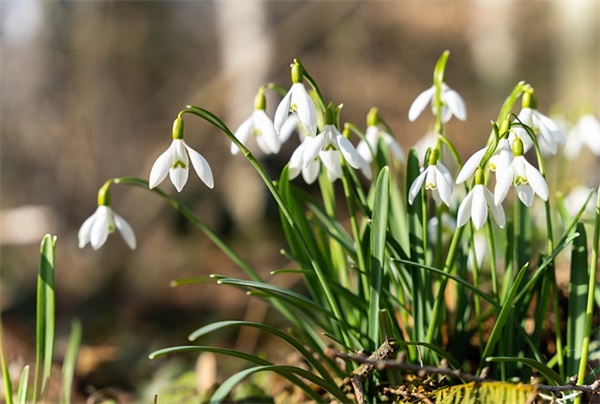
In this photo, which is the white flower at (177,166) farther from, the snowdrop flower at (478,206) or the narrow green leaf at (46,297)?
the snowdrop flower at (478,206)

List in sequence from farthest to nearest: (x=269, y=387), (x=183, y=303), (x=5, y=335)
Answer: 1. (x=183, y=303)
2. (x=5, y=335)
3. (x=269, y=387)

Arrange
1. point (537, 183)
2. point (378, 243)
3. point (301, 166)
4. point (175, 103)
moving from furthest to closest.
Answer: point (175, 103) → point (301, 166) → point (378, 243) → point (537, 183)

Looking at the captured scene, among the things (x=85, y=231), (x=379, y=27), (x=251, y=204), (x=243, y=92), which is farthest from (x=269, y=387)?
(x=379, y=27)

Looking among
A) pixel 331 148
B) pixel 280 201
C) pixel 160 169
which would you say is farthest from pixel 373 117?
pixel 160 169

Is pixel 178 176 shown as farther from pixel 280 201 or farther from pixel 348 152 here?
pixel 348 152

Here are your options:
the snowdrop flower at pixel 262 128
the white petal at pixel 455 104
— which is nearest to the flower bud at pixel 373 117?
the white petal at pixel 455 104

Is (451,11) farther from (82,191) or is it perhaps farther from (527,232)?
(527,232)

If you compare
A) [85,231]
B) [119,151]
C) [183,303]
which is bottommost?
[183,303]
